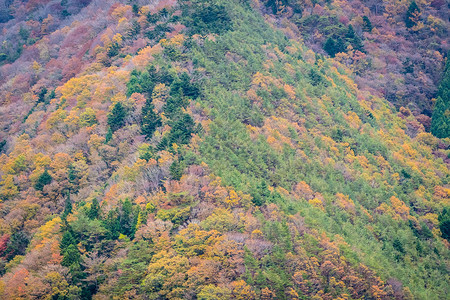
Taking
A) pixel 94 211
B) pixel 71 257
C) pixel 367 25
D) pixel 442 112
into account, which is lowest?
pixel 442 112

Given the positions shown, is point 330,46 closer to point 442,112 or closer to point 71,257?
point 442,112

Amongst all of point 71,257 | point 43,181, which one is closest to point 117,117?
point 43,181

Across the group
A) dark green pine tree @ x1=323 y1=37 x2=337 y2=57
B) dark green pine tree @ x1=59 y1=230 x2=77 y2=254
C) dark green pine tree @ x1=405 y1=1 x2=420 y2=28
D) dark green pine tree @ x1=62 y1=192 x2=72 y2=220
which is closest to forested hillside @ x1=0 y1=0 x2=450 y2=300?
dark green pine tree @ x1=59 y1=230 x2=77 y2=254

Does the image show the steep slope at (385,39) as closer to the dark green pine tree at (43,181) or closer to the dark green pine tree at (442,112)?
the dark green pine tree at (442,112)

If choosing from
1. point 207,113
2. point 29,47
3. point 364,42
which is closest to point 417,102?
point 364,42

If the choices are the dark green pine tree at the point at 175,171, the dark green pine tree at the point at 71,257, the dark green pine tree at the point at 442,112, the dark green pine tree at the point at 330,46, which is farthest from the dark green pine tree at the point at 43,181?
the dark green pine tree at the point at 442,112
